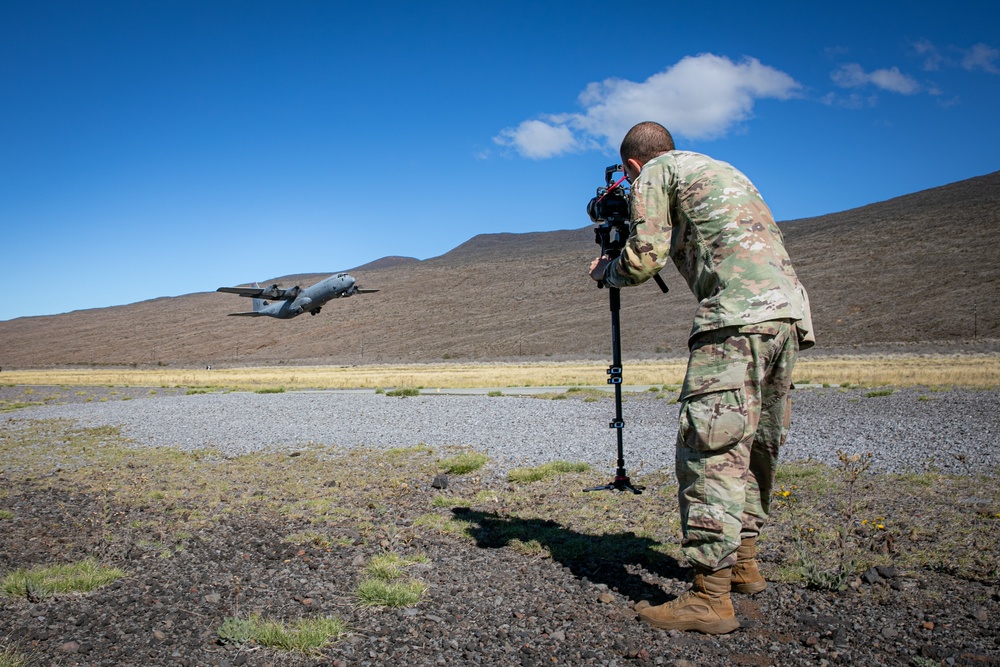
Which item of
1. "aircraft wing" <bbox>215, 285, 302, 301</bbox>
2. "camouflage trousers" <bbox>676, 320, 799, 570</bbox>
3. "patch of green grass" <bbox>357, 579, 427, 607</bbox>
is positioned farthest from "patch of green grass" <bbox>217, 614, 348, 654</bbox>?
"aircraft wing" <bbox>215, 285, 302, 301</bbox>

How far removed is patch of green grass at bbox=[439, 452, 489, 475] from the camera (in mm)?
8526

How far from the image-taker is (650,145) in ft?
13.7

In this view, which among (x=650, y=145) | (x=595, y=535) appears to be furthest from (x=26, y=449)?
(x=650, y=145)

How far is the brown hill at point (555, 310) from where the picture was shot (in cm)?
6612

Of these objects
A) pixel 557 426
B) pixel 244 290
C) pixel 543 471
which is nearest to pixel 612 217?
pixel 543 471

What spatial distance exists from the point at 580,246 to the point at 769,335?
409 feet

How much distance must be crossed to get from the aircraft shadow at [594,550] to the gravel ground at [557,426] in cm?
277

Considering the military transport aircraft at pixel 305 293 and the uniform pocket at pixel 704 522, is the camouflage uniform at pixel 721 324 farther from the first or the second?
the military transport aircraft at pixel 305 293

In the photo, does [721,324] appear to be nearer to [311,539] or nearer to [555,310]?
[311,539]

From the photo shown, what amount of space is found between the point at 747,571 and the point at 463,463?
199 inches

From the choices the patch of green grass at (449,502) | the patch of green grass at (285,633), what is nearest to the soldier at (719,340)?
the patch of green grass at (285,633)

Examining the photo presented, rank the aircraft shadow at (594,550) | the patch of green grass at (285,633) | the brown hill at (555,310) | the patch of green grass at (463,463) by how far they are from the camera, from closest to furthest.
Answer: the patch of green grass at (285,633) < the aircraft shadow at (594,550) < the patch of green grass at (463,463) < the brown hill at (555,310)

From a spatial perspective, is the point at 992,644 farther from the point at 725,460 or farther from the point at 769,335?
the point at 769,335

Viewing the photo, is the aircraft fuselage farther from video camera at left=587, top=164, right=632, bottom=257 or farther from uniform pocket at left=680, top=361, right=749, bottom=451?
uniform pocket at left=680, top=361, right=749, bottom=451
